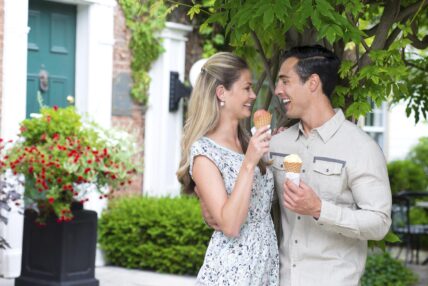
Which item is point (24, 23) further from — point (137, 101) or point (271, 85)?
point (271, 85)

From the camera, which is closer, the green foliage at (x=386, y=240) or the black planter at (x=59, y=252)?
the green foliage at (x=386, y=240)

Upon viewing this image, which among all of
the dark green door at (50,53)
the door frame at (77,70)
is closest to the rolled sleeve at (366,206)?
the door frame at (77,70)

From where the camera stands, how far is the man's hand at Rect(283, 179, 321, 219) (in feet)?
10.6

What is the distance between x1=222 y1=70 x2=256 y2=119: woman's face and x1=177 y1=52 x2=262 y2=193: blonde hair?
0.07 ft

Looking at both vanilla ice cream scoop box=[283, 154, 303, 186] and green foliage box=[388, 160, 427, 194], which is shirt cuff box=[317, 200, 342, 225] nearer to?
vanilla ice cream scoop box=[283, 154, 303, 186]

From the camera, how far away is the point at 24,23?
8469 millimetres

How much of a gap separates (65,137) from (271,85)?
3591mm

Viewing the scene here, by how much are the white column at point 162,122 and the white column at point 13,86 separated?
6.85 feet

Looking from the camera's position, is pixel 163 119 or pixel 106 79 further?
pixel 163 119

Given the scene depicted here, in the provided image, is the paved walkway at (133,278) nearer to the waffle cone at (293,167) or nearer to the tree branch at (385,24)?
the tree branch at (385,24)

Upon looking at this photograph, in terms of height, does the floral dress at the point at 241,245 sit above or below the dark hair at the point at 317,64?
below

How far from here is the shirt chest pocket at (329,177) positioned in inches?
138

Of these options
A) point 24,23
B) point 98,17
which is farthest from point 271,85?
point 98,17

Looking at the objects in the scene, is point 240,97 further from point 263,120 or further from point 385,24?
point 385,24
